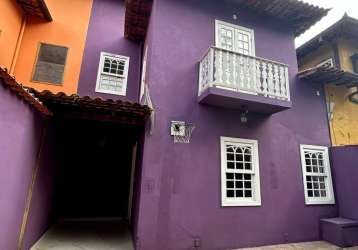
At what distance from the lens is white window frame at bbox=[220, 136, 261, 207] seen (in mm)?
5535

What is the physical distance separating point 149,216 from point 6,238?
8.56 feet

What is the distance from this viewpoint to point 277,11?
7.21 m

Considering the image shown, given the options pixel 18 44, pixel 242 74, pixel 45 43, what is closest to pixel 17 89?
pixel 242 74

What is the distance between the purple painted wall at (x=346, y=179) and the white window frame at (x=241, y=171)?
2.97 meters

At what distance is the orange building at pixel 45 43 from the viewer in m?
7.45

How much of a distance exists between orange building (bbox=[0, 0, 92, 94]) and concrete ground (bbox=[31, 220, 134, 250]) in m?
4.76

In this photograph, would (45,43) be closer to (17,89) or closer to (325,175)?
(17,89)

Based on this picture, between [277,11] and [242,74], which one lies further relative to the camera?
[277,11]

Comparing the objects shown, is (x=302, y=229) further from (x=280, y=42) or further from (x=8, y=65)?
(x=8, y=65)

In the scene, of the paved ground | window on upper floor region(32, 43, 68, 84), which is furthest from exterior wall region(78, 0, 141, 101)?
the paved ground

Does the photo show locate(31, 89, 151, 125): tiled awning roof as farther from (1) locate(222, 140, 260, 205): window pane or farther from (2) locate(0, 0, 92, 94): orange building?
(2) locate(0, 0, 92, 94): orange building

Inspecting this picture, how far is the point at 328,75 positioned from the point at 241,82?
376 cm

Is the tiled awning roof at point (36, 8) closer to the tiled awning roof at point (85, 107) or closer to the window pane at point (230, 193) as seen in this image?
the tiled awning roof at point (85, 107)

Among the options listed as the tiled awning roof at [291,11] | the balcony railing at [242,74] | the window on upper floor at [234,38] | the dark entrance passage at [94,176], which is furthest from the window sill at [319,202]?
the tiled awning roof at [291,11]
